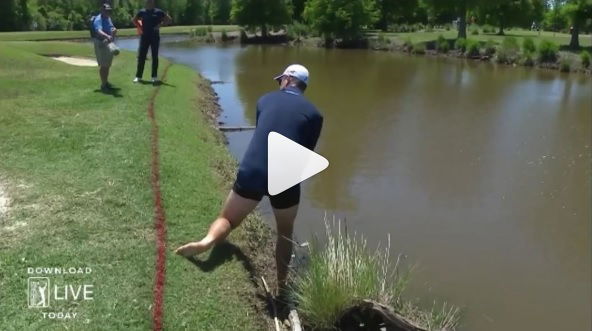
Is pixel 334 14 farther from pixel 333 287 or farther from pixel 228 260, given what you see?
pixel 333 287

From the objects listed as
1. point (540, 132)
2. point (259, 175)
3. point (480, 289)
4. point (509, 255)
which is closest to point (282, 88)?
point (259, 175)

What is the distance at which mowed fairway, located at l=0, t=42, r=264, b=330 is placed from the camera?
3.68 metres

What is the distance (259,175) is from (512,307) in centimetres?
270

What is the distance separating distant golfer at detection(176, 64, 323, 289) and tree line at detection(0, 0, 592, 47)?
3015 cm

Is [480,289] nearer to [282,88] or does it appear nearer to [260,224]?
[260,224]

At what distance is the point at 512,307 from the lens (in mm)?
5281

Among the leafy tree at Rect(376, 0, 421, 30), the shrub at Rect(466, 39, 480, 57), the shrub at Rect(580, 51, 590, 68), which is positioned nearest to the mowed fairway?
the shrub at Rect(580, 51, 590, 68)

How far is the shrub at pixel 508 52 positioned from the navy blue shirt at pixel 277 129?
25.4 meters

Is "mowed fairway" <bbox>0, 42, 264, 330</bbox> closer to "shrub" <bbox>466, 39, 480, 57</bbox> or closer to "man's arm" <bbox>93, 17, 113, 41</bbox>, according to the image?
"man's arm" <bbox>93, 17, 113, 41</bbox>

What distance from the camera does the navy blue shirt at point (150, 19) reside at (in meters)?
11.0

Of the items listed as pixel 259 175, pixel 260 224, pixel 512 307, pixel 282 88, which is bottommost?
pixel 512 307

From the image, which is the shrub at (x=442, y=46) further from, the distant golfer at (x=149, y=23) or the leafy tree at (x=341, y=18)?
the distant golfer at (x=149, y=23)

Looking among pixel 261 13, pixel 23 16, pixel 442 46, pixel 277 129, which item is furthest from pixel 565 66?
pixel 23 16

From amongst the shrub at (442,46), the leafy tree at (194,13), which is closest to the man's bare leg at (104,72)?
the shrub at (442,46)
